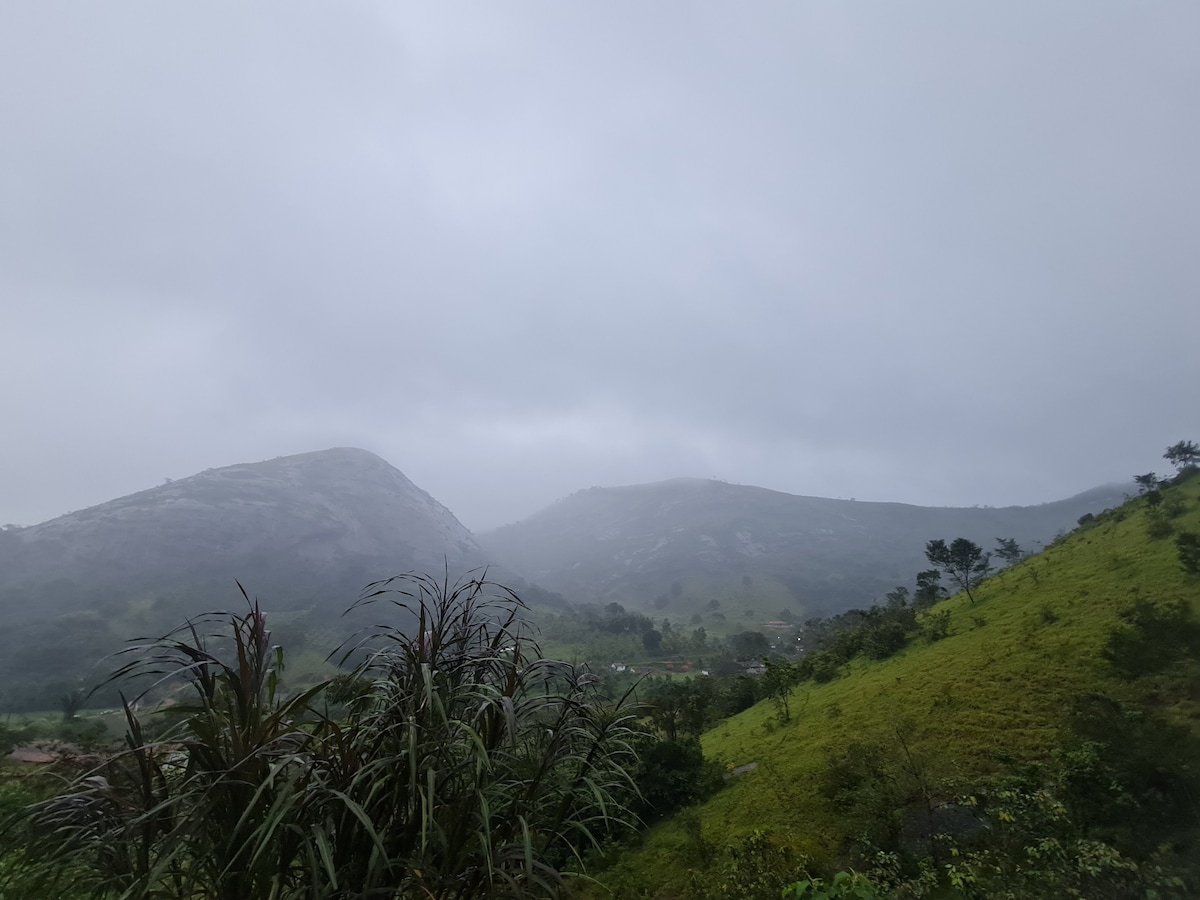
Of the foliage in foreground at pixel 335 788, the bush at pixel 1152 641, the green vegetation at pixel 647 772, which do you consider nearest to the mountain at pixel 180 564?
the green vegetation at pixel 647 772

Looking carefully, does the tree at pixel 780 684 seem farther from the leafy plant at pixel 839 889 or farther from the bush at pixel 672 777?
the leafy plant at pixel 839 889

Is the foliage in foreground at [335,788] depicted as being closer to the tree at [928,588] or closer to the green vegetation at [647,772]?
the green vegetation at [647,772]

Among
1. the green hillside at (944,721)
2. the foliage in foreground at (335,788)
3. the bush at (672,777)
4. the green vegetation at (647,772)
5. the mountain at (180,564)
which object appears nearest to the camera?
the foliage in foreground at (335,788)

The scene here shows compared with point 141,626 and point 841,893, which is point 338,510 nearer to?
point 141,626

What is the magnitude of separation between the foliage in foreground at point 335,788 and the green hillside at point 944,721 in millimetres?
5462

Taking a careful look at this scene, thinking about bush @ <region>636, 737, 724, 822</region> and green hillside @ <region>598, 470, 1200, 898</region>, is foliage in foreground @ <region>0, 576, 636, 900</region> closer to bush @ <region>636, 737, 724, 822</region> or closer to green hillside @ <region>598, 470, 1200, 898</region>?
green hillside @ <region>598, 470, 1200, 898</region>

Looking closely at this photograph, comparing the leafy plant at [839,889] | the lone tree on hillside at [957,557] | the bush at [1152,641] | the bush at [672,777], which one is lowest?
the bush at [672,777]

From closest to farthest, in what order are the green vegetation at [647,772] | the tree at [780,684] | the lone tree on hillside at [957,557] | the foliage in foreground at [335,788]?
the foliage in foreground at [335,788] < the green vegetation at [647,772] < the tree at [780,684] < the lone tree on hillside at [957,557]

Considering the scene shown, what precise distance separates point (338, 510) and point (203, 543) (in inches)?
1697

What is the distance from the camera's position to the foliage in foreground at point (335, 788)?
11.6 feet

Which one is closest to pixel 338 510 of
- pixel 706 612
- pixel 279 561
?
pixel 279 561

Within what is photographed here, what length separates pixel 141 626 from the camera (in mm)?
96562

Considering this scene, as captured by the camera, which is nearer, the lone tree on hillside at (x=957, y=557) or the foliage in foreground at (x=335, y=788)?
the foliage in foreground at (x=335, y=788)

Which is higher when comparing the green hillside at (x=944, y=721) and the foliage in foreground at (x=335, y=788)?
the foliage in foreground at (x=335, y=788)
